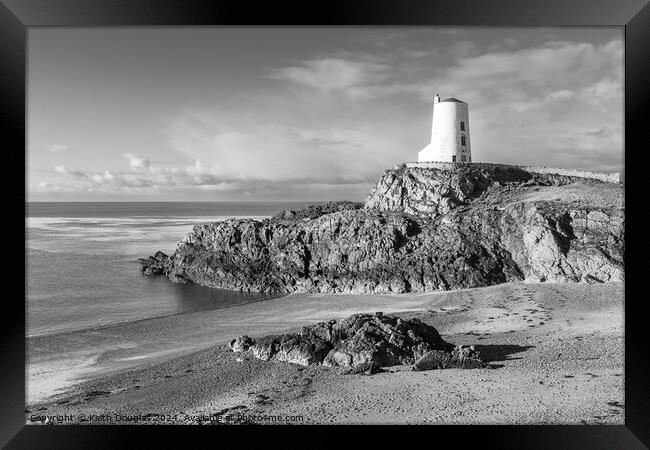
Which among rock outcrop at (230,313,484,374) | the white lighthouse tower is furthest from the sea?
the white lighthouse tower

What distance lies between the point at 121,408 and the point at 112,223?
64.6m

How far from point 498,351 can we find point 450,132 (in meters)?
17.8

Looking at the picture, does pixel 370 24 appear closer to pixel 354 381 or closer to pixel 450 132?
pixel 354 381

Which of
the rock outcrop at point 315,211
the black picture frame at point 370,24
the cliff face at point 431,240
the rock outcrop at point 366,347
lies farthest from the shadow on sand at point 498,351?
the rock outcrop at point 315,211

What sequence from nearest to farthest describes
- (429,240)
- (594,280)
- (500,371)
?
(500,371) → (594,280) → (429,240)

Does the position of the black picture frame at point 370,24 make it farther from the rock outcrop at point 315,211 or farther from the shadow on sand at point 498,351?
the rock outcrop at point 315,211

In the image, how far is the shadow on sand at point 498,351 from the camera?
425 inches

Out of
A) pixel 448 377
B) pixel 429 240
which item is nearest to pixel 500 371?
pixel 448 377

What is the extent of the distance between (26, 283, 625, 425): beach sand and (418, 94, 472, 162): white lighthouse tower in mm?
12745

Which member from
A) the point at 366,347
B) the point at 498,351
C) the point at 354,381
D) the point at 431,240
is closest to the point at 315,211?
the point at 431,240

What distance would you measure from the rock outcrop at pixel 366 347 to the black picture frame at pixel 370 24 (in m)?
3.99

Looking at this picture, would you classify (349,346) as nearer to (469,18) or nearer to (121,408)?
(121,408)

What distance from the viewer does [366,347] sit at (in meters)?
10.5
